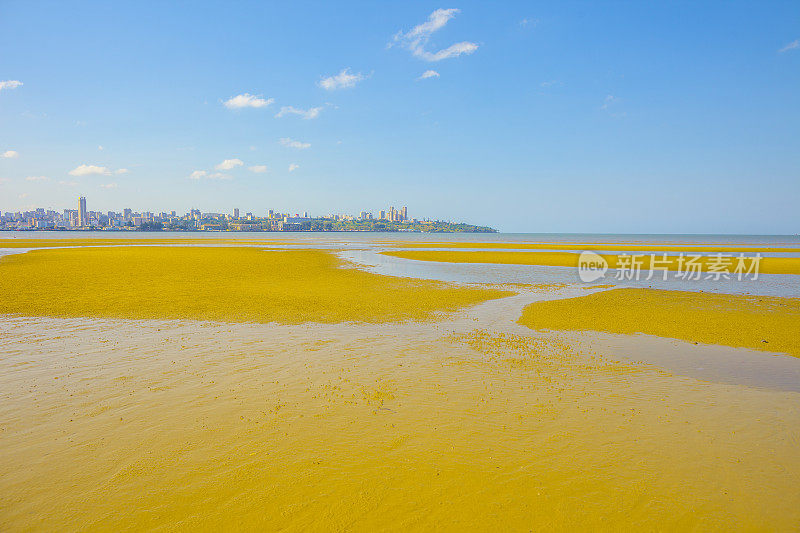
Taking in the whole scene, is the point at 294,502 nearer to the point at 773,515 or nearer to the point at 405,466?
the point at 405,466

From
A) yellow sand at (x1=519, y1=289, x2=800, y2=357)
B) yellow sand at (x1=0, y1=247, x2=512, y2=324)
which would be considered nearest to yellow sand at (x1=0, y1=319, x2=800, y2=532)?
yellow sand at (x1=519, y1=289, x2=800, y2=357)

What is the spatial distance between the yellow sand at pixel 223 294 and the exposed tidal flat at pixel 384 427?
1.46 m

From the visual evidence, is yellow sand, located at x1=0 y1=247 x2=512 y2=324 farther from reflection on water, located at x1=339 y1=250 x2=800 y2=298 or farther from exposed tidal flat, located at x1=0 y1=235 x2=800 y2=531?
reflection on water, located at x1=339 y1=250 x2=800 y2=298

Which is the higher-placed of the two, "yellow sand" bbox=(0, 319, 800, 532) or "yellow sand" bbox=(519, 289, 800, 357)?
"yellow sand" bbox=(519, 289, 800, 357)

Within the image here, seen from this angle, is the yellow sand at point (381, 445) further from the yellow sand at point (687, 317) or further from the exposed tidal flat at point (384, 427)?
the yellow sand at point (687, 317)

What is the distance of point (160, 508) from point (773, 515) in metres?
8.22

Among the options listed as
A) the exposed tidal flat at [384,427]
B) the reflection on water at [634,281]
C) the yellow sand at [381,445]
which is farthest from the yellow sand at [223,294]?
the yellow sand at [381,445]

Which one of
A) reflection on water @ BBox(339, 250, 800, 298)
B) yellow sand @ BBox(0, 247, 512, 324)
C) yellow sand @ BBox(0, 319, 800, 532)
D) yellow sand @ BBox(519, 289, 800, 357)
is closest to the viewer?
yellow sand @ BBox(0, 319, 800, 532)

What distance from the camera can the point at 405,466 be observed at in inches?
252

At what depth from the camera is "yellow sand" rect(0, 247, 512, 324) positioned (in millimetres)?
18094

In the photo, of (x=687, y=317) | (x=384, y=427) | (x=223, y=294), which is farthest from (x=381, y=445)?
(x=223, y=294)

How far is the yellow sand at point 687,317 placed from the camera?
14844mm

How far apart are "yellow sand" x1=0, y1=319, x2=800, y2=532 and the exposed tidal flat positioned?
36 millimetres

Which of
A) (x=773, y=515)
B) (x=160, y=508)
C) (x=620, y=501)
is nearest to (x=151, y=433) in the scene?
(x=160, y=508)
